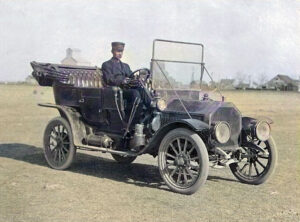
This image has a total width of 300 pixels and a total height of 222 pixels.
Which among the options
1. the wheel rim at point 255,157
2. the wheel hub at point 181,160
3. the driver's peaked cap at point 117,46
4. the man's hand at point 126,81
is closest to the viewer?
the wheel hub at point 181,160

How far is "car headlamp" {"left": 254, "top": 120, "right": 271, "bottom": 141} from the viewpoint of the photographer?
7641 millimetres

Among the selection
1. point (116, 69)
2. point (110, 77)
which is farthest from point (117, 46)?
point (110, 77)

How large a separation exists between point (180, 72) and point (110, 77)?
4.09 ft

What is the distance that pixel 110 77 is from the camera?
8.59 m

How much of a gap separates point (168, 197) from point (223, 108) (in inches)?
64.4

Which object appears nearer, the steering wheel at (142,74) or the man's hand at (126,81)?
the steering wheel at (142,74)

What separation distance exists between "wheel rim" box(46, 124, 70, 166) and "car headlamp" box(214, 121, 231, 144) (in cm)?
314

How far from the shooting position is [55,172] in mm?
8609

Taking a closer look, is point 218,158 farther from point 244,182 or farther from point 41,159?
point 41,159

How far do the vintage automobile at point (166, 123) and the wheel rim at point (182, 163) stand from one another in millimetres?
15

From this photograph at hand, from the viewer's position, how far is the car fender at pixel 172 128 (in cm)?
694

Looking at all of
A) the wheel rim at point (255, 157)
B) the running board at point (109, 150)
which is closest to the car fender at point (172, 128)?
the running board at point (109, 150)

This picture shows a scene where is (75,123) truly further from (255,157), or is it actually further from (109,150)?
(255,157)

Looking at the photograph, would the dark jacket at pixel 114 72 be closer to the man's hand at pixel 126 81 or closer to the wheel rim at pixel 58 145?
the man's hand at pixel 126 81
